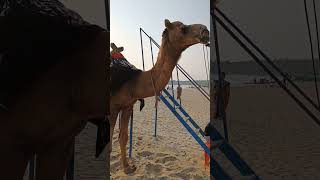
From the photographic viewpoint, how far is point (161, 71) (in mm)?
4066

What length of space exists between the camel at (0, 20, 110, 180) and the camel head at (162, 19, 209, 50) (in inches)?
94.6

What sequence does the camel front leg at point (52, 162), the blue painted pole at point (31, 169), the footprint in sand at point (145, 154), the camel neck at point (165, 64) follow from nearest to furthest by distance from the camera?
1. the camel front leg at point (52, 162)
2. the blue painted pole at point (31, 169)
3. the camel neck at point (165, 64)
4. the footprint in sand at point (145, 154)

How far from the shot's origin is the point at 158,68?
162 inches

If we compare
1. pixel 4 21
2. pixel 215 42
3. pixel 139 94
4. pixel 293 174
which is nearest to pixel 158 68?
pixel 139 94

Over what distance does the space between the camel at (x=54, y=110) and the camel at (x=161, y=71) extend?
2.46m

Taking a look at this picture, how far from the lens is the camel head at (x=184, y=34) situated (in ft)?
12.1

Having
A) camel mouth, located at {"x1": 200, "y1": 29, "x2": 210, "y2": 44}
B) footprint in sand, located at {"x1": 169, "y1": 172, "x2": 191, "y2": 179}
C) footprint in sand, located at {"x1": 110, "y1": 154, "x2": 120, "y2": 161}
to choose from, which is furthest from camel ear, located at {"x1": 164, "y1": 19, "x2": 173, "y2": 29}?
footprint in sand, located at {"x1": 110, "y1": 154, "x2": 120, "y2": 161}

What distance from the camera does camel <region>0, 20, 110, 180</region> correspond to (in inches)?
46.8

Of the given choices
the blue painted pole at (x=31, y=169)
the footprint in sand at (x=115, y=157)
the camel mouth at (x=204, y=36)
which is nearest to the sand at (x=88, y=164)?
the footprint in sand at (x=115, y=157)

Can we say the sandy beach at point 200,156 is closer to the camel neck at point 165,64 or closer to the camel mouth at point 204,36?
the camel neck at point 165,64

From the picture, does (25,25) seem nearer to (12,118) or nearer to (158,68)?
(12,118)

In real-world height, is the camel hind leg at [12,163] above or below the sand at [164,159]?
above

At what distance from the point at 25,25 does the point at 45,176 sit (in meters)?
0.80

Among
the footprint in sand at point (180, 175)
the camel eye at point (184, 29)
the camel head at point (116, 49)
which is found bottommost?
the footprint in sand at point (180, 175)
